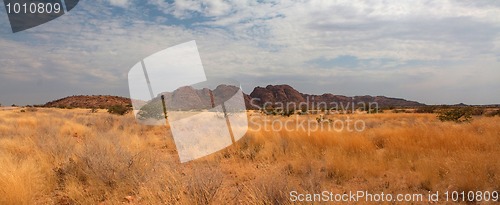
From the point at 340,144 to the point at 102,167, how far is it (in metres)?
5.92

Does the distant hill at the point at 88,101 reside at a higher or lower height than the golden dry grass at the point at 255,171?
higher

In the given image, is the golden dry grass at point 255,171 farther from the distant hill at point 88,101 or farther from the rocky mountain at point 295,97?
the rocky mountain at point 295,97

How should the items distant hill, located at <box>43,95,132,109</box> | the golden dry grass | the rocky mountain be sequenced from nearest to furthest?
the golden dry grass
distant hill, located at <box>43,95,132,109</box>
the rocky mountain

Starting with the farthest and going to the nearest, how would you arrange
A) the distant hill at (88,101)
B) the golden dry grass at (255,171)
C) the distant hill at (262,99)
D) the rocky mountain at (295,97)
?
the rocky mountain at (295,97), the distant hill at (88,101), the distant hill at (262,99), the golden dry grass at (255,171)

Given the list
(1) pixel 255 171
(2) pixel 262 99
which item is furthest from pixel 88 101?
(1) pixel 255 171

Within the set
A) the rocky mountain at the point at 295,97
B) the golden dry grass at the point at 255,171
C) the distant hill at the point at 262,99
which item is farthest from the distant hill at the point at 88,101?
the golden dry grass at the point at 255,171

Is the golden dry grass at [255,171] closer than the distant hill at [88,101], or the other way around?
the golden dry grass at [255,171]

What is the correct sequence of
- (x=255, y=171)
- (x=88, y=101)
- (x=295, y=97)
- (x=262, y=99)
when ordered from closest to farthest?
(x=255, y=171) → (x=88, y=101) → (x=262, y=99) → (x=295, y=97)

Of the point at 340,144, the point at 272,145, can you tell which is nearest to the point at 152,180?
the point at 272,145

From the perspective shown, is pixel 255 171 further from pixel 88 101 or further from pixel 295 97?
pixel 295 97

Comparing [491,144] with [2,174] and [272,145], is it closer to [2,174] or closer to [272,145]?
[272,145]

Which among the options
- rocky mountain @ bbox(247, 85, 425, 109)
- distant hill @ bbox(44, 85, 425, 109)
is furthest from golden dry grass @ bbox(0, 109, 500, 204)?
rocky mountain @ bbox(247, 85, 425, 109)

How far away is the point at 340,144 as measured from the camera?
862 cm

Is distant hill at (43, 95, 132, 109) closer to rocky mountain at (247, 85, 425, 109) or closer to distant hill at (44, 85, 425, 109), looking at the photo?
distant hill at (44, 85, 425, 109)
